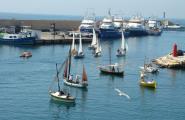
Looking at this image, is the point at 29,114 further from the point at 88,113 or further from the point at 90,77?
the point at 90,77

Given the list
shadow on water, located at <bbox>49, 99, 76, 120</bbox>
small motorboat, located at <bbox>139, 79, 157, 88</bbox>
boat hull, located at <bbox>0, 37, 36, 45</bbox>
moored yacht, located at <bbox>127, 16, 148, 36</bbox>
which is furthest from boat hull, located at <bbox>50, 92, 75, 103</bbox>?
moored yacht, located at <bbox>127, 16, 148, 36</bbox>

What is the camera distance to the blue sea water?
140ft

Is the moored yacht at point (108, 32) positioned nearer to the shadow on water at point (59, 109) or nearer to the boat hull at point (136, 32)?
the boat hull at point (136, 32)

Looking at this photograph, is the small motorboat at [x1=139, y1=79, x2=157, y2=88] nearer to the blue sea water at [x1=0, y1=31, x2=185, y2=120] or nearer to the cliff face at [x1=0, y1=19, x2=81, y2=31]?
the blue sea water at [x1=0, y1=31, x2=185, y2=120]

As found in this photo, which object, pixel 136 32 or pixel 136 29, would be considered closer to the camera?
pixel 136 32

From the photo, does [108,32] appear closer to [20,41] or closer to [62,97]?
[20,41]

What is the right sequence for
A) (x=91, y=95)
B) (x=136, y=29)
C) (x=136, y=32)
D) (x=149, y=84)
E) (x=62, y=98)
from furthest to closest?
(x=136, y=29) → (x=136, y=32) → (x=149, y=84) → (x=91, y=95) → (x=62, y=98)

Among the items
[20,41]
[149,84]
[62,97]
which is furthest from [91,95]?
[20,41]

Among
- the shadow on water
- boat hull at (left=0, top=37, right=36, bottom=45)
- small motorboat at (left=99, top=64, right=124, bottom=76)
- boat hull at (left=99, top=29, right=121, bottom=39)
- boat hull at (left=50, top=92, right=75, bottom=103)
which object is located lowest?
the shadow on water

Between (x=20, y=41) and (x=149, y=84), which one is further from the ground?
(x=20, y=41)

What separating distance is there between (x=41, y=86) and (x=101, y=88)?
6.16m

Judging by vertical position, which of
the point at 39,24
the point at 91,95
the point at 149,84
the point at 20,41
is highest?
the point at 39,24

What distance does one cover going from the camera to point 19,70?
207 feet

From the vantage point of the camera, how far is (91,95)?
1945 inches
